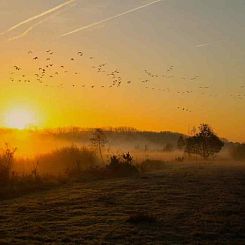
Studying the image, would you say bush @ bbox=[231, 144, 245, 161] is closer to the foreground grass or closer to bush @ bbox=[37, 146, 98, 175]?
bush @ bbox=[37, 146, 98, 175]

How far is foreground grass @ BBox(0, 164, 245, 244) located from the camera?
20625 mm

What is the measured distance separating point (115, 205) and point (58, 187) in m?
14.8

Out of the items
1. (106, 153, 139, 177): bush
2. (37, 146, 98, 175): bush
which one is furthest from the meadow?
(37, 146, 98, 175): bush

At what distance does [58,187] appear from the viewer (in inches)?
1752

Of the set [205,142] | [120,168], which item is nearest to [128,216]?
[120,168]

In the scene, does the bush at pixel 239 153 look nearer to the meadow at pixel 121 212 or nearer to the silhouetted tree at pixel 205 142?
the silhouetted tree at pixel 205 142

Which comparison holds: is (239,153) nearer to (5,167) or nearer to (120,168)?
(120,168)

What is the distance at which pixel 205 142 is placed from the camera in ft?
406

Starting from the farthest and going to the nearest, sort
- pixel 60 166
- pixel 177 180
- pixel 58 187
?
pixel 60 166 < pixel 177 180 < pixel 58 187

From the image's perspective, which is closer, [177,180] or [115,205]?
[115,205]

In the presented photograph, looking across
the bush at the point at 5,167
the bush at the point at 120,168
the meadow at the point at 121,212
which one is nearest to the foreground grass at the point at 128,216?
the meadow at the point at 121,212

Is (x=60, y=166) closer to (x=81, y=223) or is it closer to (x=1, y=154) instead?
(x=1, y=154)

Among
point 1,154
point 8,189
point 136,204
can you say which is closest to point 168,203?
point 136,204

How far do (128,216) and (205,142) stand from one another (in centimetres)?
9992
